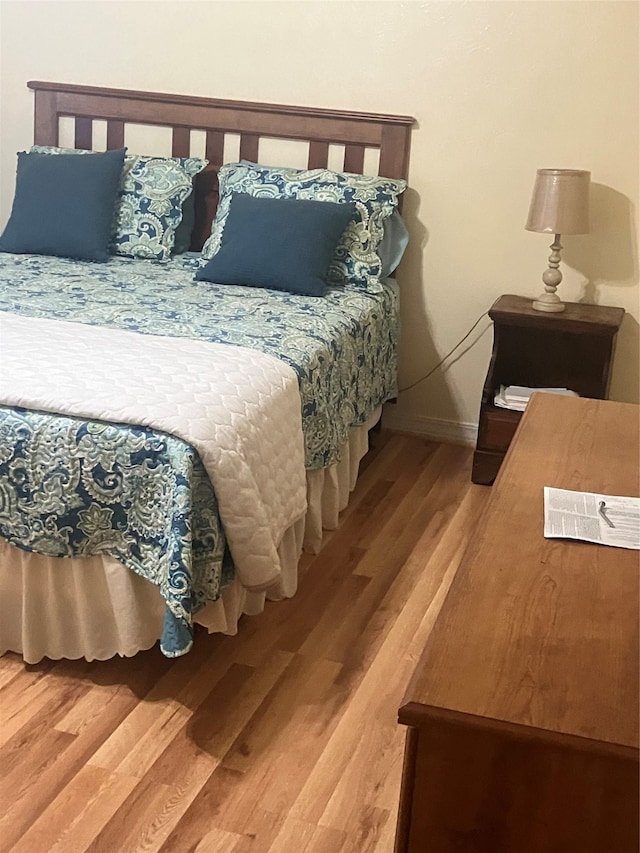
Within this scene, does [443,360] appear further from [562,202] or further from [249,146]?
[249,146]

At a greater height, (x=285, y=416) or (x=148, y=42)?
(x=148, y=42)

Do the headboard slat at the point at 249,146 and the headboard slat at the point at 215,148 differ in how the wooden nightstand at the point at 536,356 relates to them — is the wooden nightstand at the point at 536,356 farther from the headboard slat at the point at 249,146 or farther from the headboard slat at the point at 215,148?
the headboard slat at the point at 215,148

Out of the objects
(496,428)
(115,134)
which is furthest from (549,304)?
(115,134)

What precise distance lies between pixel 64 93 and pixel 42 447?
7.79 ft

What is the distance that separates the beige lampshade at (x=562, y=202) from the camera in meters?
3.13

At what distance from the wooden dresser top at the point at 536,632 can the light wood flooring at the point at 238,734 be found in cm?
64

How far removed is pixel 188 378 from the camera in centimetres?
221

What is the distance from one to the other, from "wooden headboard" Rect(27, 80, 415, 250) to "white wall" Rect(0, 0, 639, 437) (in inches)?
2.3

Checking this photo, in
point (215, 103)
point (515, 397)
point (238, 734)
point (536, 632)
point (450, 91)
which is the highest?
point (450, 91)

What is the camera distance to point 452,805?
1141 mm

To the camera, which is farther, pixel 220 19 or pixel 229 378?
pixel 220 19

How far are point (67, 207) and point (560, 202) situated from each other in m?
1.81

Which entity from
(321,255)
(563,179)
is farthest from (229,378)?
(563,179)

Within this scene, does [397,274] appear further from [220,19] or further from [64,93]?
[64,93]
